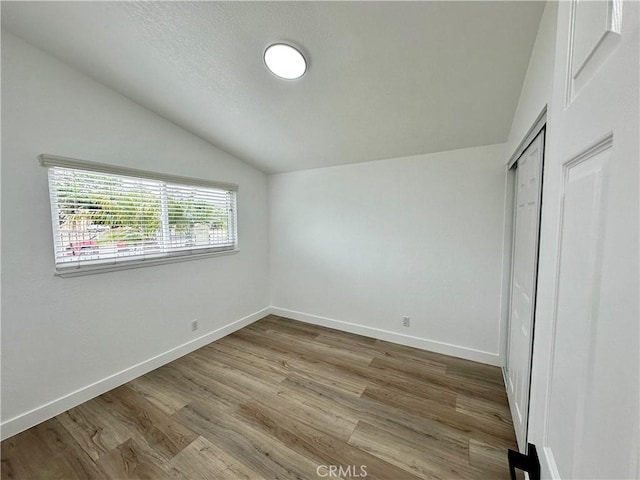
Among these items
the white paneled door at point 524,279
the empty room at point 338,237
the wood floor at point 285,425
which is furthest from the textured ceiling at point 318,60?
the wood floor at point 285,425

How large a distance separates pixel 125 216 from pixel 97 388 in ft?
4.64

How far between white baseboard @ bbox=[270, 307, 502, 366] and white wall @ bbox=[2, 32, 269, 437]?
→ 1373 millimetres

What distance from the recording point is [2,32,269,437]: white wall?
1.67 metres

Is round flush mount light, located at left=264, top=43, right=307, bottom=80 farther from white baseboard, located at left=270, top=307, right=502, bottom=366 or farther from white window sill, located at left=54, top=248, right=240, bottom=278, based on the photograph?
white baseboard, located at left=270, top=307, right=502, bottom=366

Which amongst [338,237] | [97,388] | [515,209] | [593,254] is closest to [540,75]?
[515,209]

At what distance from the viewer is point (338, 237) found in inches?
125

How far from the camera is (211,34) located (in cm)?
154

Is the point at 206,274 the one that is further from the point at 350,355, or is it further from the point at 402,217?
the point at 402,217

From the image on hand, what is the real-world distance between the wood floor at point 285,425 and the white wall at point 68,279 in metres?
0.25

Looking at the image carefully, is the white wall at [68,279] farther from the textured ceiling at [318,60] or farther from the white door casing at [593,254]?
the white door casing at [593,254]

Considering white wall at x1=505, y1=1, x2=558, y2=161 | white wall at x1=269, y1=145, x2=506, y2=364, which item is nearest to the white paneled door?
white wall at x1=505, y1=1, x2=558, y2=161

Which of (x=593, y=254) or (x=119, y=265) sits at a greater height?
(x=593, y=254)

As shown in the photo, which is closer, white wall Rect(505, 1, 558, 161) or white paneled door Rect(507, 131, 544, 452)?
white wall Rect(505, 1, 558, 161)

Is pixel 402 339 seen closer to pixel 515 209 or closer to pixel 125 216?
pixel 515 209
